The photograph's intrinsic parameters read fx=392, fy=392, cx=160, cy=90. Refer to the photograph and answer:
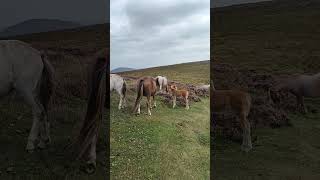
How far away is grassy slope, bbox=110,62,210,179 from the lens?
19.8ft

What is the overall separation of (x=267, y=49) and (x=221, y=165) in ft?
6.43

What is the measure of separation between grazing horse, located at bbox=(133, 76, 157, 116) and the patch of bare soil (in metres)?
0.98

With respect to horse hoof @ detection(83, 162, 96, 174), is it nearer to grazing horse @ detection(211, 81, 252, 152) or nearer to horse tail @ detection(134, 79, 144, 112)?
horse tail @ detection(134, 79, 144, 112)

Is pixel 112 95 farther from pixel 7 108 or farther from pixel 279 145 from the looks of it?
pixel 279 145

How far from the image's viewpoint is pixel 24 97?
4719mm

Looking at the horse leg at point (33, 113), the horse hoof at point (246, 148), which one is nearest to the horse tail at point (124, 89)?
the horse leg at point (33, 113)

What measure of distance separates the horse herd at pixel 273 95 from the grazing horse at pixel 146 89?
1.00 meters

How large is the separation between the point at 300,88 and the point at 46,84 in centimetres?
359

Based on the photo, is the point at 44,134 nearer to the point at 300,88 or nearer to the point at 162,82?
the point at 162,82

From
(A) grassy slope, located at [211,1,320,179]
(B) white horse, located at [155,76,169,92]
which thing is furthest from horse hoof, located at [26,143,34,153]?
(A) grassy slope, located at [211,1,320,179]

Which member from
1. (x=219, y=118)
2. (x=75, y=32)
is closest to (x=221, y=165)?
(x=219, y=118)

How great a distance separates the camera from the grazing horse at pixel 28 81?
468 cm

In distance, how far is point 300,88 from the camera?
5766mm

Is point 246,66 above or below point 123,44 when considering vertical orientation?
below
